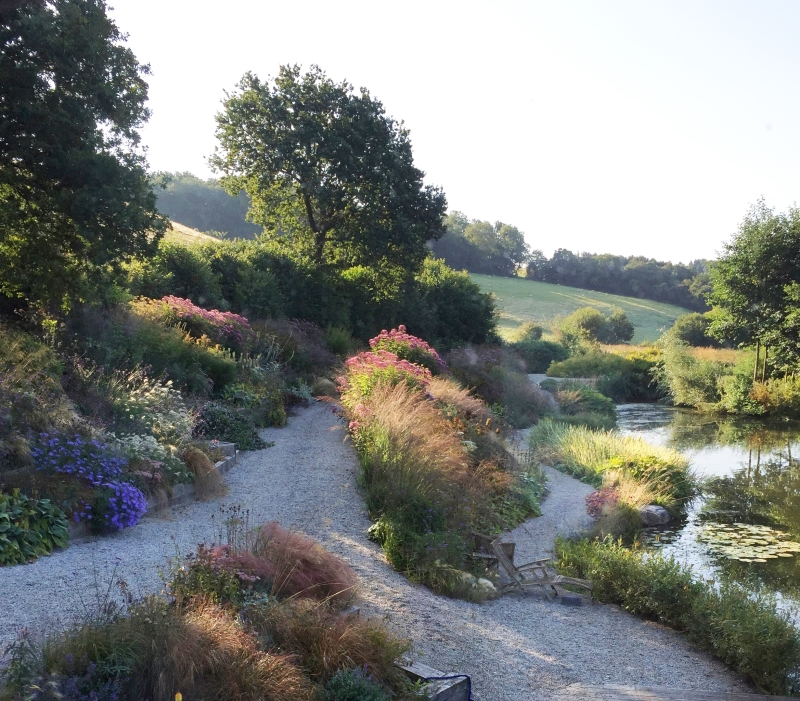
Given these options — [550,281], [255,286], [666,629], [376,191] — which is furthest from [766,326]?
[550,281]

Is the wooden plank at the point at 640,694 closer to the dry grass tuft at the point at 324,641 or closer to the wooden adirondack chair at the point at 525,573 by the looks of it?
the dry grass tuft at the point at 324,641

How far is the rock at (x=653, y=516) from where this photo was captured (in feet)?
37.0

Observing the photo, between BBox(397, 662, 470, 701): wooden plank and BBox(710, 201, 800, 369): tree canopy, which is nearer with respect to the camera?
BBox(397, 662, 470, 701): wooden plank

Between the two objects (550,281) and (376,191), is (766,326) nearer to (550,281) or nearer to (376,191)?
(376,191)

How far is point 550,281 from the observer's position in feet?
213

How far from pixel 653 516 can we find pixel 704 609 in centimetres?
496

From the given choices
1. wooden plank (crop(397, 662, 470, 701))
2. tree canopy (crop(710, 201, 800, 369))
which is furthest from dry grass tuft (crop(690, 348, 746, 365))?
wooden plank (crop(397, 662, 470, 701))

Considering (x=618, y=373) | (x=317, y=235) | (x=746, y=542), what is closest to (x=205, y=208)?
(x=317, y=235)

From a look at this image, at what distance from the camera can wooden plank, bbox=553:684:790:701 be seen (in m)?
4.88

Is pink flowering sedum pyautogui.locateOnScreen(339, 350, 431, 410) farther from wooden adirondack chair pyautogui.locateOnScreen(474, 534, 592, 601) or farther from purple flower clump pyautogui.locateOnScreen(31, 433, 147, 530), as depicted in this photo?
purple flower clump pyautogui.locateOnScreen(31, 433, 147, 530)

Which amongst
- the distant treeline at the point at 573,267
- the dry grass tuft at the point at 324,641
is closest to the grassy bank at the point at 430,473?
the dry grass tuft at the point at 324,641

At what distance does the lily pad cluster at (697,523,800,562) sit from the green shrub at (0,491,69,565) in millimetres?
8179

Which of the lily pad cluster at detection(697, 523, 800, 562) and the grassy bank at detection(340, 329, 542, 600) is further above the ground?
the grassy bank at detection(340, 329, 542, 600)

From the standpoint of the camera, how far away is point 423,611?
5773 millimetres
